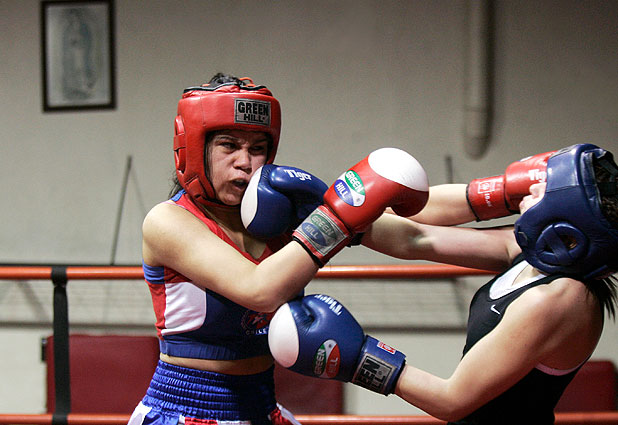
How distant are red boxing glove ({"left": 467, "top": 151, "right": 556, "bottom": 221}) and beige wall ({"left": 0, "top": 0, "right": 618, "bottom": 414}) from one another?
176 cm

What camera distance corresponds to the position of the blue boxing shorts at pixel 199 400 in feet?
3.96

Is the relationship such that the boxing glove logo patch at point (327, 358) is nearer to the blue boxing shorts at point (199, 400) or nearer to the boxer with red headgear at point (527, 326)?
the boxer with red headgear at point (527, 326)

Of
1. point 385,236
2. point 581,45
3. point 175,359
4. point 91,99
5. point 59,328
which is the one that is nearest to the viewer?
point 175,359

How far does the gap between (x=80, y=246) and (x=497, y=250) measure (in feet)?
8.43

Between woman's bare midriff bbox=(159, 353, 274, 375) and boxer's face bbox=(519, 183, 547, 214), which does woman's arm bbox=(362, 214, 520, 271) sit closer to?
boxer's face bbox=(519, 183, 547, 214)

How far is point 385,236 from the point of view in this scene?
1369mm

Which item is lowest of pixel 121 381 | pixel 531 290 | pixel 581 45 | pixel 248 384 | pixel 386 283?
pixel 121 381

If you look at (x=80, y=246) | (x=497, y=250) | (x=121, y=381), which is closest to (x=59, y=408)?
(x=121, y=381)

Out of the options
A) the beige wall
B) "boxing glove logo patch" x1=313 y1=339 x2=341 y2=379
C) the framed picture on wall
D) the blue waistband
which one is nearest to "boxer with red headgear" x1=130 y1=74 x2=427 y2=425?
the blue waistband

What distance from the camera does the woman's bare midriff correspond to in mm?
1224

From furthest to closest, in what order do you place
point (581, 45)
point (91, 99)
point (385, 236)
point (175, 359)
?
point (91, 99)
point (581, 45)
point (385, 236)
point (175, 359)

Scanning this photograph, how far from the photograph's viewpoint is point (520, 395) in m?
1.09

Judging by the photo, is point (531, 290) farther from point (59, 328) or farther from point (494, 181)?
point (59, 328)

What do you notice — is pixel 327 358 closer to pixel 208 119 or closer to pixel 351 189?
pixel 351 189
